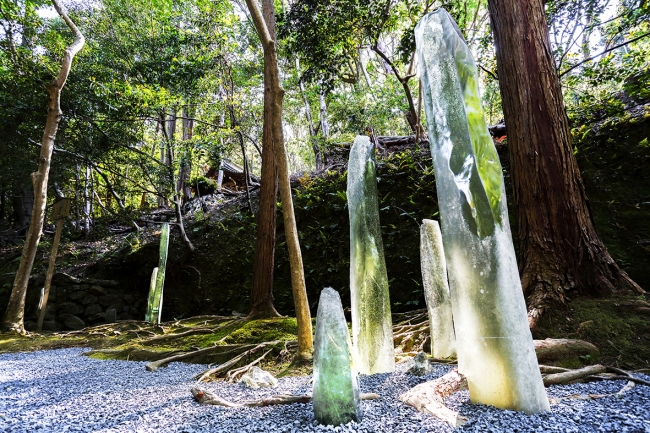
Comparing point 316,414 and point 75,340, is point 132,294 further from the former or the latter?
point 316,414

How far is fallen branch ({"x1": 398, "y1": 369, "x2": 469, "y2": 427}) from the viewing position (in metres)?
1.58

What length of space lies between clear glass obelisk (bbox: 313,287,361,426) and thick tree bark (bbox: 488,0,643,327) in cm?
183

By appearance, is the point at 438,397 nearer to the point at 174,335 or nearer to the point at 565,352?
the point at 565,352

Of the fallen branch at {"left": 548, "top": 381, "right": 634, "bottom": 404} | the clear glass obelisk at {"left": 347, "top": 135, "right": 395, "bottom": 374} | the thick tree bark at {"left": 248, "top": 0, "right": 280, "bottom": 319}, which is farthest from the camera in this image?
the thick tree bark at {"left": 248, "top": 0, "right": 280, "bottom": 319}

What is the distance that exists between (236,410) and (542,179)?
300 centimetres

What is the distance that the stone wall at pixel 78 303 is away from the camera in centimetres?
847

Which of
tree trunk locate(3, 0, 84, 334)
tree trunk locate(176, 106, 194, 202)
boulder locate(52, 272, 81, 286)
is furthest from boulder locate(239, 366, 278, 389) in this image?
boulder locate(52, 272, 81, 286)

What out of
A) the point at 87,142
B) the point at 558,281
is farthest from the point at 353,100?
the point at 558,281

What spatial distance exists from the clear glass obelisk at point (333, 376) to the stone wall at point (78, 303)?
8.86 m

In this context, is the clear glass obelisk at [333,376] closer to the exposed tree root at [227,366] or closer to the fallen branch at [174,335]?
the exposed tree root at [227,366]

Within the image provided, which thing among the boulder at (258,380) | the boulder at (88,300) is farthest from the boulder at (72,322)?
the boulder at (258,380)

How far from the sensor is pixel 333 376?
1.68 m

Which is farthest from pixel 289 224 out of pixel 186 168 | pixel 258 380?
pixel 186 168

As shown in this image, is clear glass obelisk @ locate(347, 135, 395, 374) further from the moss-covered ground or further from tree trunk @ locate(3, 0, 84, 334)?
tree trunk @ locate(3, 0, 84, 334)
